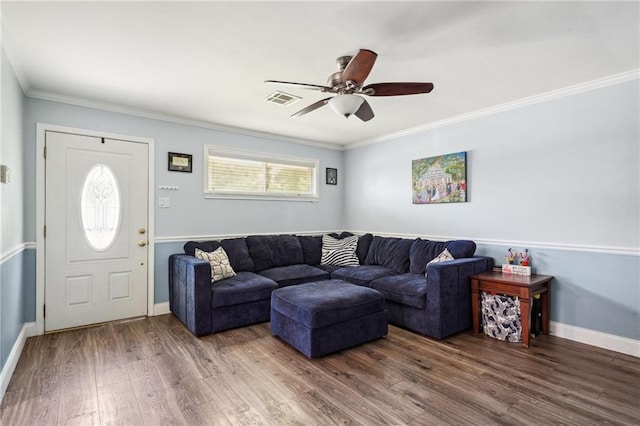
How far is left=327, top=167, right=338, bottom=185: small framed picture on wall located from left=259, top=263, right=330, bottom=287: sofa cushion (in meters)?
1.74

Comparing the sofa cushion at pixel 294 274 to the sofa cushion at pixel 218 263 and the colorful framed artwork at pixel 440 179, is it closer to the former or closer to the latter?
the sofa cushion at pixel 218 263

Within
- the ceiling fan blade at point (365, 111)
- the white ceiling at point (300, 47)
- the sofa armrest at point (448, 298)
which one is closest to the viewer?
the white ceiling at point (300, 47)

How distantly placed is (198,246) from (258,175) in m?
1.43

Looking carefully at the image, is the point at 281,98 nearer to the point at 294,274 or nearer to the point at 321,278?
the point at 294,274

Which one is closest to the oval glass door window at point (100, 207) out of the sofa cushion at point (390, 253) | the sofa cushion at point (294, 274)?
the sofa cushion at point (294, 274)

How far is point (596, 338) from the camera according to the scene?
295 centimetres

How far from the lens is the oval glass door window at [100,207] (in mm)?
3469

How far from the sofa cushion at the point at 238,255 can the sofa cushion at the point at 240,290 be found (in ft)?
1.04

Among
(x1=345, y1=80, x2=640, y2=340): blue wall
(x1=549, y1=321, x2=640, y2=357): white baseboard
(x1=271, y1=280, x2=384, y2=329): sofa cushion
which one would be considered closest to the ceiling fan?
(x1=271, y1=280, x2=384, y2=329): sofa cushion

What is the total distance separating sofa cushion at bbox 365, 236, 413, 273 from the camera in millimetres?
4184

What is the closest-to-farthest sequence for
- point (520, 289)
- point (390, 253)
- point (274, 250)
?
1. point (520, 289)
2. point (390, 253)
3. point (274, 250)

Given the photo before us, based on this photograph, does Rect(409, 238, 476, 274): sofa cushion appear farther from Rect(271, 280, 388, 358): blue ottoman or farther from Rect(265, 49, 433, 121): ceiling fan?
Rect(265, 49, 433, 121): ceiling fan

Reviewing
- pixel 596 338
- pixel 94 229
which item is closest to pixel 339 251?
pixel 596 338

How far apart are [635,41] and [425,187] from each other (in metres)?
2.40
